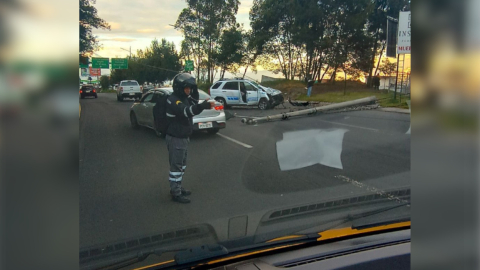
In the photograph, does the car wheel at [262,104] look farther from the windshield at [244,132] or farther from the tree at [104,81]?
the tree at [104,81]

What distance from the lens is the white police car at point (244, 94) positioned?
3.45 meters

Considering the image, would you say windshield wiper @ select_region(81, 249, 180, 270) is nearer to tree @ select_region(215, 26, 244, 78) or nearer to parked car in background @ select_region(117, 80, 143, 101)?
parked car in background @ select_region(117, 80, 143, 101)

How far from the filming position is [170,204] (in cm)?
315

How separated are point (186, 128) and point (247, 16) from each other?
100 cm

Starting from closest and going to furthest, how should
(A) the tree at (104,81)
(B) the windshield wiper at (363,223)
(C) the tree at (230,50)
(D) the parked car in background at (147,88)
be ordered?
1. (A) the tree at (104,81)
2. (D) the parked car in background at (147,88)
3. (B) the windshield wiper at (363,223)
4. (C) the tree at (230,50)

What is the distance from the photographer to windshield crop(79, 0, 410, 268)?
118 inches

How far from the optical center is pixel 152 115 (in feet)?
10.4

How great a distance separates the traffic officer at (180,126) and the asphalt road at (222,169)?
5 cm

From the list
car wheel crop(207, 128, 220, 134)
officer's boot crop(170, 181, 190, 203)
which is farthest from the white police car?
officer's boot crop(170, 181, 190, 203)

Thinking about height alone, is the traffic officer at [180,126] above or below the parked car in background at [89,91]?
below

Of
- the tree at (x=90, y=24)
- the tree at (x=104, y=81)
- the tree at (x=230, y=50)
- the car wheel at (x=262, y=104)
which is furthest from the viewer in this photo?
the car wheel at (x=262, y=104)

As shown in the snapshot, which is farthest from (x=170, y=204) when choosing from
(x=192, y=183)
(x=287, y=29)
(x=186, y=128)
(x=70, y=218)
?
(x=70, y=218)

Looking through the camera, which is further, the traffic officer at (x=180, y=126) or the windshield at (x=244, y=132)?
the traffic officer at (x=180, y=126)

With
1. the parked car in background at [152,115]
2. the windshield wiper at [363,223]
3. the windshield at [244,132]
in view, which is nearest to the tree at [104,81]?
the windshield at [244,132]
